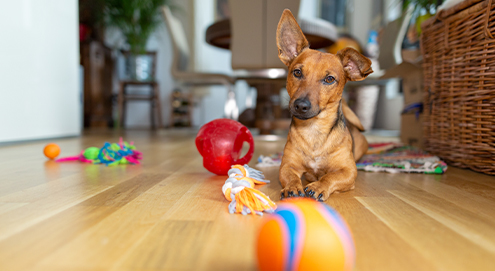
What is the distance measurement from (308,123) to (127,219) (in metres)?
0.85

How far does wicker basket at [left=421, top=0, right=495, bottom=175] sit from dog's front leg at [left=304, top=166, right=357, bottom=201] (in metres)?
0.83

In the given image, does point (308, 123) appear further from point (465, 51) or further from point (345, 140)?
point (465, 51)

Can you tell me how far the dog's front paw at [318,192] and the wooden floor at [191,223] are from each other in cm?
3

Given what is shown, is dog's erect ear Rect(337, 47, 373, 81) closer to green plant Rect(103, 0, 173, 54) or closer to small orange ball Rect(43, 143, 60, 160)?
small orange ball Rect(43, 143, 60, 160)

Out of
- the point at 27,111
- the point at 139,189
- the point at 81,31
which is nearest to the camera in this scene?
the point at 139,189

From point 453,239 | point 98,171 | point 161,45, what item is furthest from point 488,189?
point 161,45

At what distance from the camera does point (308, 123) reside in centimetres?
145

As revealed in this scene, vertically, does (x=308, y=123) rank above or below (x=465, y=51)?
below

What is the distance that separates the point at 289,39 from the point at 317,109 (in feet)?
1.32

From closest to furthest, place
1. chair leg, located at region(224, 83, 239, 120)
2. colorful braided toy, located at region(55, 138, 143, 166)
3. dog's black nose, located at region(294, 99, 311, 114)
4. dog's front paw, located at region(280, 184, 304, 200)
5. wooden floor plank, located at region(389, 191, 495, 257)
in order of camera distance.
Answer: wooden floor plank, located at region(389, 191, 495, 257)
dog's front paw, located at region(280, 184, 304, 200)
dog's black nose, located at region(294, 99, 311, 114)
colorful braided toy, located at region(55, 138, 143, 166)
chair leg, located at region(224, 83, 239, 120)

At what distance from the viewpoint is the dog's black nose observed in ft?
4.06

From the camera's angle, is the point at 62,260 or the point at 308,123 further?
the point at 308,123

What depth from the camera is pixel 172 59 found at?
15.0 feet

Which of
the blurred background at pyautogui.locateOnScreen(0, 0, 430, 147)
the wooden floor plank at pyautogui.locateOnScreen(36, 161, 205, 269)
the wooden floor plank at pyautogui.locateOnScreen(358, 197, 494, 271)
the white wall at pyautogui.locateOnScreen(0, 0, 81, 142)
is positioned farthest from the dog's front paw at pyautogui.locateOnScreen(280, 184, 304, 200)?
the white wall at pyautogui.locateOnScreen(0, 0, 81, 142)
